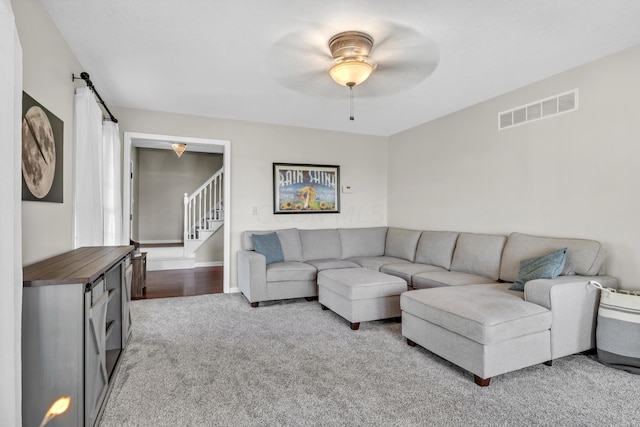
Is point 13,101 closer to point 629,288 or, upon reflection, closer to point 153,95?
point 153,95

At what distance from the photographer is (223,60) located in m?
2.96

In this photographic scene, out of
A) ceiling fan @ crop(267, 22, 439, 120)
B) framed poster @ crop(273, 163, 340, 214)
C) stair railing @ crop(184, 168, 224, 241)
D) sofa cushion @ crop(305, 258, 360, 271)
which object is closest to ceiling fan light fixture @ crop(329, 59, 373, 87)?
ceiling fan @ crop(267, 22, 439, 120)

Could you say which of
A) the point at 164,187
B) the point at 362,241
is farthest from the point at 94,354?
the point at 164,187

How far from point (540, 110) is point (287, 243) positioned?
3.27 metres

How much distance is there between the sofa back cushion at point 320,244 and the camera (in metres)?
4.86

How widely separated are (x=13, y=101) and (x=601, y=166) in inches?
155

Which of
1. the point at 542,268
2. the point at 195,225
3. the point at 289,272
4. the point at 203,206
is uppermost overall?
the point at 203,206

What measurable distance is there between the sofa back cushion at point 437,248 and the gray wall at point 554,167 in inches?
10.2

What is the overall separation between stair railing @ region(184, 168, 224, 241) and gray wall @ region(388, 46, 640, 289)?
4.36 m

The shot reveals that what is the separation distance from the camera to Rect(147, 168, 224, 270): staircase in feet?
21.9

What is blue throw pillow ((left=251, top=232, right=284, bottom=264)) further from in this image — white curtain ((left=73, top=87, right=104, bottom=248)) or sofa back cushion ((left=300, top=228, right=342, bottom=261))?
white curtain ((left=73, top=87, right=104, bottom=248))

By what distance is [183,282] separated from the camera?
5434mm

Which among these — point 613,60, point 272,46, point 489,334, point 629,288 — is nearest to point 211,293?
point 272,46

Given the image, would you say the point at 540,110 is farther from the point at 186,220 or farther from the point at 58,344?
the point at 186,220
